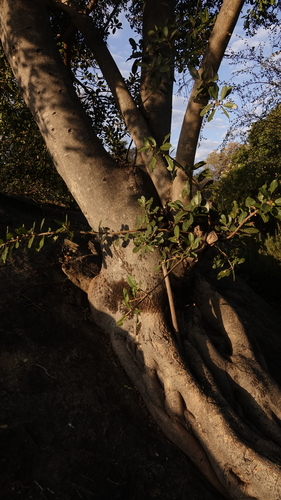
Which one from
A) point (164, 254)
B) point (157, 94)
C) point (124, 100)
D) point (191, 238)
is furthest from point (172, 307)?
point (157, 94)

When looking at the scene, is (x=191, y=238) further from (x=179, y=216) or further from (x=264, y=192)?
(x=264, y=192)

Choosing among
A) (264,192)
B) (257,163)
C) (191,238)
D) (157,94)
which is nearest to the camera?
(264,192)

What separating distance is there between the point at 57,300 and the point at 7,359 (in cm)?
98

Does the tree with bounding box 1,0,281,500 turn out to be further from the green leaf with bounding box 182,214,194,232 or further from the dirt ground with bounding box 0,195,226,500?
the dirt ground with bounding box 0,195,226,500

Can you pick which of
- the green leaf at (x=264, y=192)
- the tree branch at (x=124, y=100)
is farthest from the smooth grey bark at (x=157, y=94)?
the green leaf at (x=264, y=192)

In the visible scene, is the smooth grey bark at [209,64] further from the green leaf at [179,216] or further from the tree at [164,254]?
the green leaf at [179,216]

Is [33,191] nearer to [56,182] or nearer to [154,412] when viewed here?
[56,182]

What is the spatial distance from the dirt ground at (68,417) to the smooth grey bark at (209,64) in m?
1.76

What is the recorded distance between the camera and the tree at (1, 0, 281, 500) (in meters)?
3.35

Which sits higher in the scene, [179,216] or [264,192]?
[264,192]

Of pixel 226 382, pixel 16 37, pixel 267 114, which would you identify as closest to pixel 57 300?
pixel 226 382

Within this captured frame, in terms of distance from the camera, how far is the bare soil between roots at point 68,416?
302cm

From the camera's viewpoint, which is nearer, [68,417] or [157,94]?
[68,417]

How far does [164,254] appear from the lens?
3.52m
